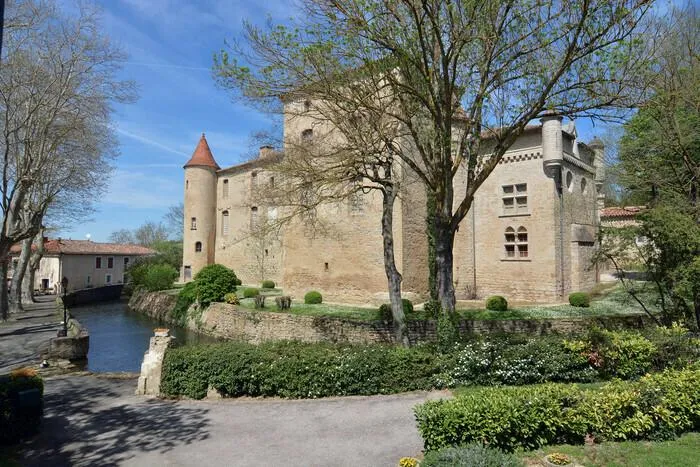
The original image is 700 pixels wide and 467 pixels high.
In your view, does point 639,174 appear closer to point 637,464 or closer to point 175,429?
point 637,464

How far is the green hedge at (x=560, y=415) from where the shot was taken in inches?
228

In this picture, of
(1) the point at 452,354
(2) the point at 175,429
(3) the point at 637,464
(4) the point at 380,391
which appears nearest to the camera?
(3) the point at 637,464

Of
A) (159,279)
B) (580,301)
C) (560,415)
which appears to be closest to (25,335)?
(159,279)

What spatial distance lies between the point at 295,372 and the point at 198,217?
107ft

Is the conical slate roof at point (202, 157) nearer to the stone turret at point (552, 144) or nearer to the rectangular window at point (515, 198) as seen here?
the rectangular window at point (515, 198)

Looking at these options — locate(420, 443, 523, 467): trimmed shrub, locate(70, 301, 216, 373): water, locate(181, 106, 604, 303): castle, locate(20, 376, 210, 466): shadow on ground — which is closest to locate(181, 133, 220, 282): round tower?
locate(70, 301, 216, 373): water

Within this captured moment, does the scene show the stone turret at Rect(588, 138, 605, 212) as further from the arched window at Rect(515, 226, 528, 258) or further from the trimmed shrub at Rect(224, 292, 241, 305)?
the trimmed shrub at Rect(224, 292, 241, 305)

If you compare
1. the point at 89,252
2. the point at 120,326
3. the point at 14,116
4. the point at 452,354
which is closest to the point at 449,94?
the point at 452,354

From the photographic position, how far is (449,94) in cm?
952

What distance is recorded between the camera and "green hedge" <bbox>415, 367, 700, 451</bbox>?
228 inches

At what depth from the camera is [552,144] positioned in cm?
2059

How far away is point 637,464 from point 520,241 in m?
17.8

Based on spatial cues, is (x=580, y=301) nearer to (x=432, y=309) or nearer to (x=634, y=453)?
(x=432, y=309)

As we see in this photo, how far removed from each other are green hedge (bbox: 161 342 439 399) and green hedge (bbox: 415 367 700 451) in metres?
2.79
